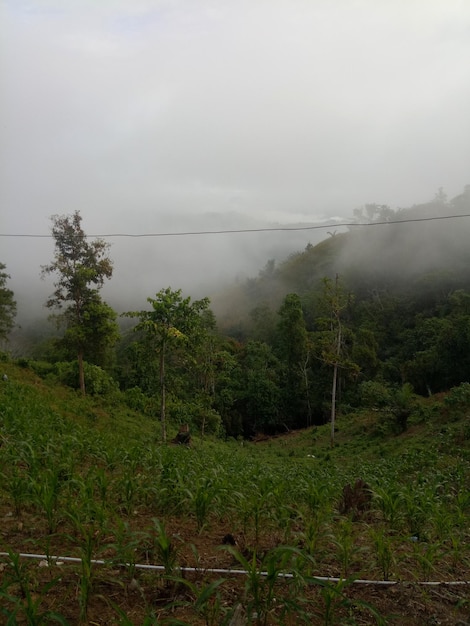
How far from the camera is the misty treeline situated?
53.8 feet

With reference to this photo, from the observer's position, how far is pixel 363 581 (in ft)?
8.89

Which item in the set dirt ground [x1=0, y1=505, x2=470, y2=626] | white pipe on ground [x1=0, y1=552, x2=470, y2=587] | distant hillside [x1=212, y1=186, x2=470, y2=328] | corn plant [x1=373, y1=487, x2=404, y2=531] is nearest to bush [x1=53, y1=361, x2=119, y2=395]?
corn plant [x1=373, y1=487, x2=404, y2=531]

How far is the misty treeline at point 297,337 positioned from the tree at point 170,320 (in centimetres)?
4

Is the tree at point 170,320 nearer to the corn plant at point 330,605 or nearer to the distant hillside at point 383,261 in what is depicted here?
the corn plant at point 330,605

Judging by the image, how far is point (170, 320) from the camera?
12969 millimetres

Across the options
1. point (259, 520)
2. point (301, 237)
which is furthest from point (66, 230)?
point (301, 237)

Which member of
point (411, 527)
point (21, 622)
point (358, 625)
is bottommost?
point (411, 527)

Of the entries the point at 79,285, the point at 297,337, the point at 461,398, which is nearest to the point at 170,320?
the point at 79,285

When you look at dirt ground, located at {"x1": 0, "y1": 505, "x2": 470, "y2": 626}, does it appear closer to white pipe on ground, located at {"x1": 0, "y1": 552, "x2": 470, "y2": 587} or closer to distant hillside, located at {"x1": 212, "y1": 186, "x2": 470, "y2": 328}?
white pipe on ground, located at {"x1": 0, "y1": 552, "x2": 470, "y2": 587}

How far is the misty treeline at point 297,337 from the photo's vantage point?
16.4 m

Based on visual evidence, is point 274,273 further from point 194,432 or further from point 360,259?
point 194,432

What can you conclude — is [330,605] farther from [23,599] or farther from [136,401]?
[136,401]

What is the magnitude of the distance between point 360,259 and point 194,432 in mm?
48598

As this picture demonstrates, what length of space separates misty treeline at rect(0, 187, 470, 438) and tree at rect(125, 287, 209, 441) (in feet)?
0.14
